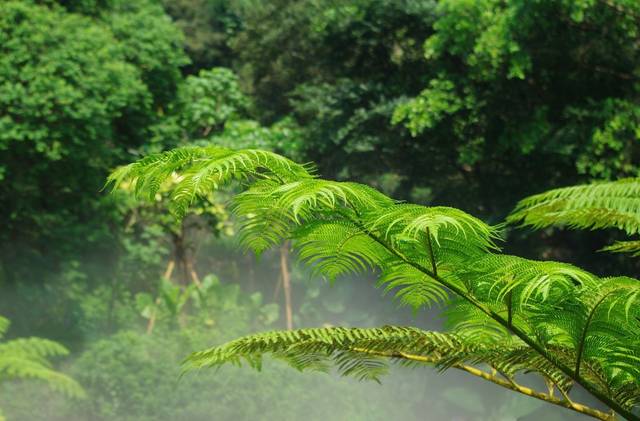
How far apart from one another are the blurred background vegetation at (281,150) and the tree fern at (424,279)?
20.0 ft

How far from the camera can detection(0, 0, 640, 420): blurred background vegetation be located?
9.16 meters

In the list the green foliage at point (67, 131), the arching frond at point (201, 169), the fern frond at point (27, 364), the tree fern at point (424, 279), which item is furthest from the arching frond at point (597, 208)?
the green foliage at point (67, 131)

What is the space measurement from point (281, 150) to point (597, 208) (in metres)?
9.44

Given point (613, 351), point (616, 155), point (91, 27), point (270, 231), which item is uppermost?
point (91, 27)

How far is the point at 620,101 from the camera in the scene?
8.54 metres

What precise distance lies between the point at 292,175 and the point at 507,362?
0.90 m

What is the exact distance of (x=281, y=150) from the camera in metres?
12.7

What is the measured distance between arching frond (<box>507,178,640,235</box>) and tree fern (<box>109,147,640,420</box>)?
0.83 metres

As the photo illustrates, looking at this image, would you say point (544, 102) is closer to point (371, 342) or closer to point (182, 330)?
point (182, 330)

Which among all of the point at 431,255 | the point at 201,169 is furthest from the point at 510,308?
the point at 201,169

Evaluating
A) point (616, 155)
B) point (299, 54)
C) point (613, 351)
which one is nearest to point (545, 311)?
point (613, 351)

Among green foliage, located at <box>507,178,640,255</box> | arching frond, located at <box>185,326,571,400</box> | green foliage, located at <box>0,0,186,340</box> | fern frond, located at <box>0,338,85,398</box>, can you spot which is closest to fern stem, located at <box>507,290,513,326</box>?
arching frond, located at <box>185,326,571,400</box>

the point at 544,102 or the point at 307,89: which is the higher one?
the point at 307,89

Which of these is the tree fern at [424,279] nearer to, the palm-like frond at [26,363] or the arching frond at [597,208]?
the arching frond at [597,208]
